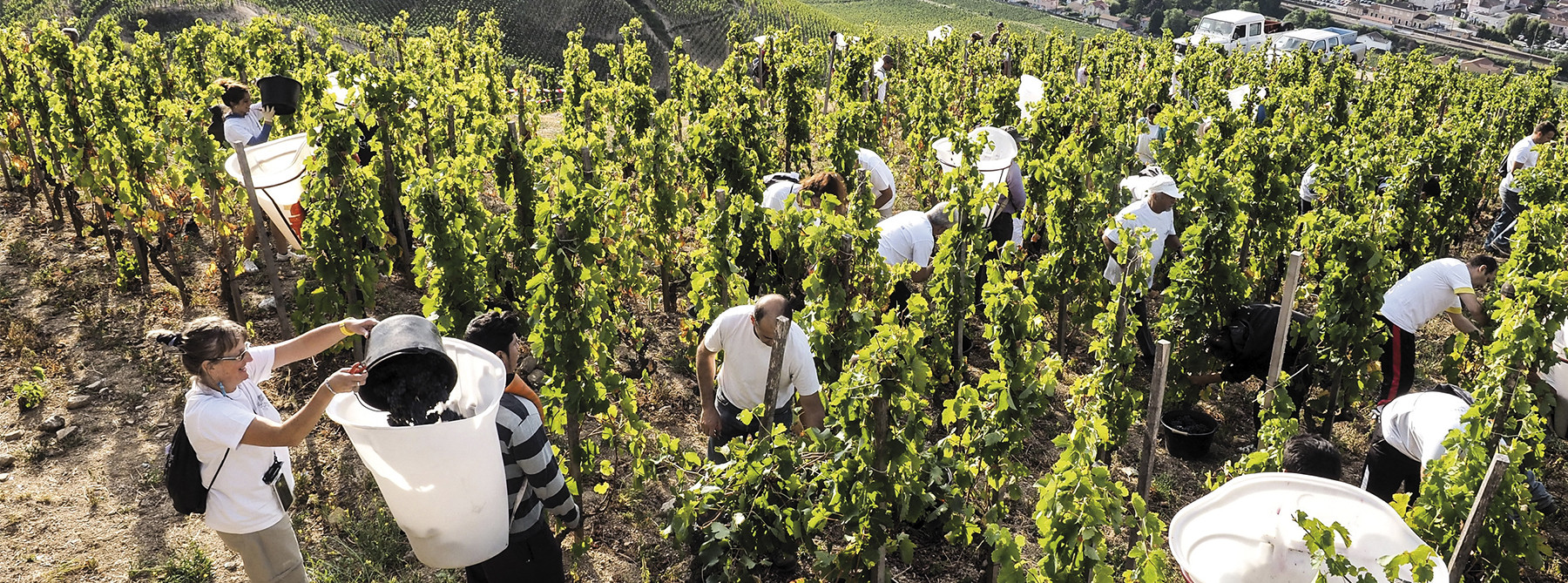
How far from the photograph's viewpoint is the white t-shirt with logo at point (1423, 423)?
12.4 feet

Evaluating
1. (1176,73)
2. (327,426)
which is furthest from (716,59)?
(327,426)

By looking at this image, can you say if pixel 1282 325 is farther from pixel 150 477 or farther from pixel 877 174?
pixel 150 477

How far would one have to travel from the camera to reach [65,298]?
6.30m

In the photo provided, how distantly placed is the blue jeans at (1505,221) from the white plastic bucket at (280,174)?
901 centimetres

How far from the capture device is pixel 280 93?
19.4 ft

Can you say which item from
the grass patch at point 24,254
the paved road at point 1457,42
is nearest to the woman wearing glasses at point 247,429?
the grass patch at point 24,254

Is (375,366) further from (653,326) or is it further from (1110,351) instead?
(653,326)

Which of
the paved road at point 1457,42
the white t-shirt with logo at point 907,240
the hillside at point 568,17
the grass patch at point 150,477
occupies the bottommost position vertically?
the paved road at point 1457,42

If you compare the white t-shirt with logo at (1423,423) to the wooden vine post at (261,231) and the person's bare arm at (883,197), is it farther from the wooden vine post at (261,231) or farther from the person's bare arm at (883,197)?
the wooden vine post at (261,231)

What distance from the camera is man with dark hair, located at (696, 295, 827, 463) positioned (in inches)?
149

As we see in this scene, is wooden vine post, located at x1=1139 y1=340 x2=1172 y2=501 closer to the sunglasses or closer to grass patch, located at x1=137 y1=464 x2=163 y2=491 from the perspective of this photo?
the sunglasses

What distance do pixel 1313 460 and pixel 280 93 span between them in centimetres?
597

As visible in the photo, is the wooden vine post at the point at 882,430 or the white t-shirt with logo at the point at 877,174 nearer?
the wooden vine post at the point at 882,430

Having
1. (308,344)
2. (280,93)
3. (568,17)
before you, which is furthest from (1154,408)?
(568,17)
